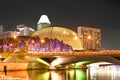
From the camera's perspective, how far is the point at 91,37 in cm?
13700

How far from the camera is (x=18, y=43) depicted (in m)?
101

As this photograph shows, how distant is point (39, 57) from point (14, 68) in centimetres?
676

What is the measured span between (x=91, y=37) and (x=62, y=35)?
18.3m

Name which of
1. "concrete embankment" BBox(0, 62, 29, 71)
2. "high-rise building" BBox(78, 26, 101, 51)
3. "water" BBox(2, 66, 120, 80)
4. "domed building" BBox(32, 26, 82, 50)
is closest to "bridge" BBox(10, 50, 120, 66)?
"concrete embankment" BBox(0, 62, 29, 71)

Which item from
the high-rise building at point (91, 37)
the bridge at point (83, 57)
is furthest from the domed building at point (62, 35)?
the bridge at point (83, 57)

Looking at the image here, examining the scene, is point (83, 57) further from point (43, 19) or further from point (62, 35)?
point (43, 19)

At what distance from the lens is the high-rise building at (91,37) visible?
13095cm

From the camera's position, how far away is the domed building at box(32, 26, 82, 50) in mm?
120656

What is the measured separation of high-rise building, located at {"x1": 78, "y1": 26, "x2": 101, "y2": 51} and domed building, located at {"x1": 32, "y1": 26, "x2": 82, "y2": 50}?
4902mm

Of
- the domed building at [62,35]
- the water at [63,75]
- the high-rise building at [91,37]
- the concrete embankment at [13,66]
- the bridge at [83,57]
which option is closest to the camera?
the water at [63,75]

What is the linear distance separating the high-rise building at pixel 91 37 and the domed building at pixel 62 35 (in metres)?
4.90

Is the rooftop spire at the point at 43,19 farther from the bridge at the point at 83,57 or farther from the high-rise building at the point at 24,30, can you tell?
the bridge at the point at 83,57

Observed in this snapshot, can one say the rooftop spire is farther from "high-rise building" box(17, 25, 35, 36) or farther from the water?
the water

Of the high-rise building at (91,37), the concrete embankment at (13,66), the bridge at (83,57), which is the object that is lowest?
the concrete embankment at (13,66)
